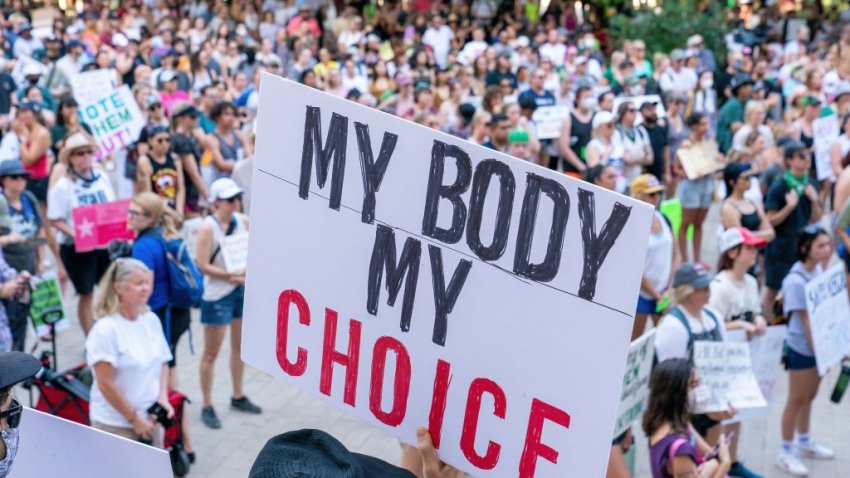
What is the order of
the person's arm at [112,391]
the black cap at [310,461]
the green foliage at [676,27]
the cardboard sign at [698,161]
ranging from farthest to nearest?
the green foliage at [676,27] < the cardboard sign at [698,161] < the person's arm at [112,391] < the black cap at [310,461]

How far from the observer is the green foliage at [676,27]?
69.4ft

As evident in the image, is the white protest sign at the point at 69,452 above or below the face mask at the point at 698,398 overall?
above

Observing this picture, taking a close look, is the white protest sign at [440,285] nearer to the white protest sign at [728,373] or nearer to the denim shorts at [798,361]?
the white protest sign at [728,373]

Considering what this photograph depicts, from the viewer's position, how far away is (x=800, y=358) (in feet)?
22.6

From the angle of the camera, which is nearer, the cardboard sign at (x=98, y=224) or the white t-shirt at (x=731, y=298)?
the white t-shirt at (x=731, y=298)

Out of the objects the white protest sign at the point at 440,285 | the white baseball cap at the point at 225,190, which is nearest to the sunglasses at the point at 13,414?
the white protest sign at the point at 440,285

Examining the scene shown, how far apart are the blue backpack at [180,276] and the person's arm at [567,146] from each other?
6.16 m

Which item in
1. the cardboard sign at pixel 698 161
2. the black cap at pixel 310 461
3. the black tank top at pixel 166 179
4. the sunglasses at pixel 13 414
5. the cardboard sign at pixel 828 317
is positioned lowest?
the black tank top at pixel 166 179

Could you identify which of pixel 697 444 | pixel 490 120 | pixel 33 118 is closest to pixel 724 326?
pixel 697 444

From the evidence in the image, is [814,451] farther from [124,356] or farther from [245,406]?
[124,356]

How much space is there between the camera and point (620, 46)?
72.6 ft

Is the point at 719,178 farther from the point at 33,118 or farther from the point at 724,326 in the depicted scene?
the point at 33,118

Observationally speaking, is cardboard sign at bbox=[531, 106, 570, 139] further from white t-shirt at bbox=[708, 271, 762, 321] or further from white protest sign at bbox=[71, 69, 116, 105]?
white t-shirt at bbox=[708, 271, 762, 321]

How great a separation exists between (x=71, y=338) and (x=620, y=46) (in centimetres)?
1560
